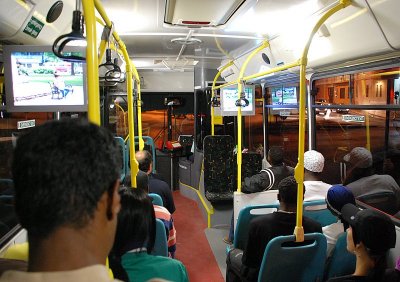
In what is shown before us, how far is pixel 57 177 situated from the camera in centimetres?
76

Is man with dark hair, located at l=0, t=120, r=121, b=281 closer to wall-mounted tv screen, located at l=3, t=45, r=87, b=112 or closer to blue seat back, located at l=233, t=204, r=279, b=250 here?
wall-mounted tv screen, located at l=3, t=45, r=87, b=112

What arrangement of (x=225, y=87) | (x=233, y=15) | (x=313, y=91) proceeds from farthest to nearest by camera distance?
(x=225, y=87) → (x=313, y=91) → (x=233, y=15)

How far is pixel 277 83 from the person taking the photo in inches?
219

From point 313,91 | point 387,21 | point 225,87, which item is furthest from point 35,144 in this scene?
point 225,87

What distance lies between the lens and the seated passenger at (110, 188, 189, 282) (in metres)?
1.65

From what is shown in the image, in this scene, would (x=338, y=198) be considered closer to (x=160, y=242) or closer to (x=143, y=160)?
(x=160, y=242)

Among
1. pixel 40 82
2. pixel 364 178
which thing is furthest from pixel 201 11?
pixel 364 178

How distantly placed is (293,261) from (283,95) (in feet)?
11.5

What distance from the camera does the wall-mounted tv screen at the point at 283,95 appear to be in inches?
200

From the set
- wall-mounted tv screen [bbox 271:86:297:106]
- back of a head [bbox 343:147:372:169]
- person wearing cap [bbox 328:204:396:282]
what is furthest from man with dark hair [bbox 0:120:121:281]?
wall-mounted tv screen [bbox 271:86:297:106]

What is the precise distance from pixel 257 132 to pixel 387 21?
36.5 feet

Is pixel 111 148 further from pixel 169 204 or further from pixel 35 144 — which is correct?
pixel 169 204

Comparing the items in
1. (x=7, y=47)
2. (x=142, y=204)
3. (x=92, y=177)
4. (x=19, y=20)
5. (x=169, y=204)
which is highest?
(x=19, y=20)

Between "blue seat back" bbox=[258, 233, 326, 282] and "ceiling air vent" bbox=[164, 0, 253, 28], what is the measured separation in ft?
6.22
